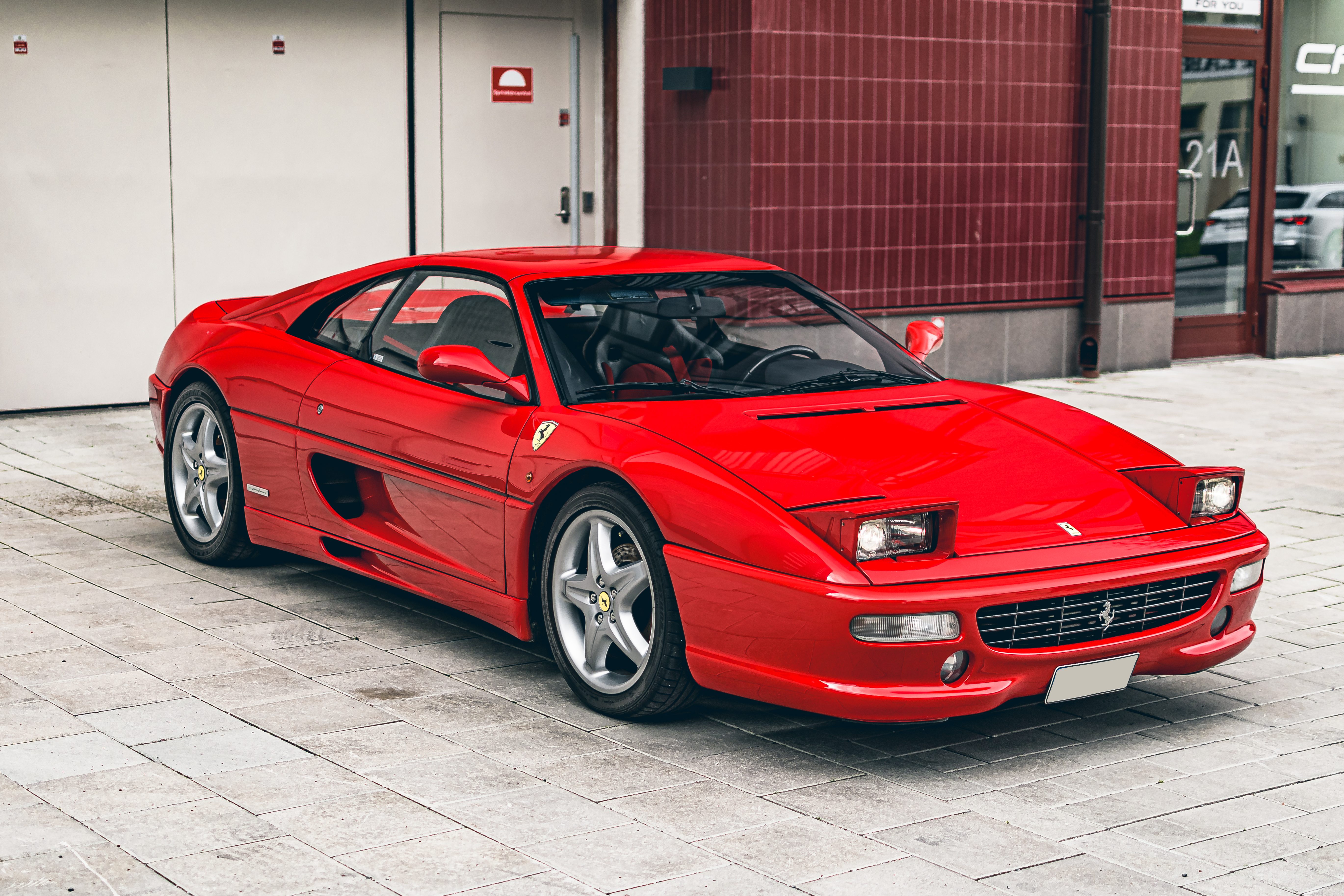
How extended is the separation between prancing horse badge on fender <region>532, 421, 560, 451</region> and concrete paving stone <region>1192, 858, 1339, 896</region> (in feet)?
7.25

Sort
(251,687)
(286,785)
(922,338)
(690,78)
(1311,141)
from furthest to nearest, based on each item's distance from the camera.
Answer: (1311,141) → (690,78) → (922,338) → (251,687) → (286,785)

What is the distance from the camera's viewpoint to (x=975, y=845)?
12.2 ft

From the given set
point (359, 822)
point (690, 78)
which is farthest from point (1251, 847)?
point (690, 78)

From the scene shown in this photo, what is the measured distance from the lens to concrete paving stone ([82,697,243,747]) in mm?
4387

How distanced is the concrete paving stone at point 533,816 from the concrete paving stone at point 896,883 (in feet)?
1.87

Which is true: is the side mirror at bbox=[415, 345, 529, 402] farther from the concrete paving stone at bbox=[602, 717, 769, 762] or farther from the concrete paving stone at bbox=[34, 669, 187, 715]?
the concrete paving stone at bbox=[34, 669, 187, 715]

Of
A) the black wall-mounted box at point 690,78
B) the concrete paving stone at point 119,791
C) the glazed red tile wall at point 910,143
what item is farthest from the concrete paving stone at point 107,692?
the black wall-mounted box at point 690,78

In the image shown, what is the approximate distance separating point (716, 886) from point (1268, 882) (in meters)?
1.21

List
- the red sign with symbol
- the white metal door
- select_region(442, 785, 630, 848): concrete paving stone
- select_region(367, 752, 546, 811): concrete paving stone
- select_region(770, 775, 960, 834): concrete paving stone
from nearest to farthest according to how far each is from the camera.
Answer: select_region(442, 785, 630, 848): concrete paving stone < select_region(770, 775, 960, 834): concrete paving stone < select_region(367, 752, 546, 811): concrete paving stone < the white metal door < the red sign with symbol

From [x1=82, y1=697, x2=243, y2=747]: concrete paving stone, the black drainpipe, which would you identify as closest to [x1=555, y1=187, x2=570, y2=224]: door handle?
the black drainpipe

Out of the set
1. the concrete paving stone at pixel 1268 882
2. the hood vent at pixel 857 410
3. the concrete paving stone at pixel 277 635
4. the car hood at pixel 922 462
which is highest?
the hood vent at pixel 857 410

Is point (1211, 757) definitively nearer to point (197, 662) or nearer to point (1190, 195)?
point (197, 662)

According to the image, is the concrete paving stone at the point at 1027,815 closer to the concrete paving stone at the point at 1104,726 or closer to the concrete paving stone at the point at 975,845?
the concrete paving stone at the point at 975,845

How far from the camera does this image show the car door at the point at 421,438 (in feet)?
16.4
